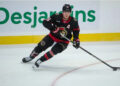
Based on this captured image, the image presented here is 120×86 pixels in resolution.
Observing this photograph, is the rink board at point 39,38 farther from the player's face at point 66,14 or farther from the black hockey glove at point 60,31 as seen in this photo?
the player's face at point 66,14

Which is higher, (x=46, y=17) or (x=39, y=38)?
(x=46, y=17)

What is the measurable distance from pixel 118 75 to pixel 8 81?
129 cm

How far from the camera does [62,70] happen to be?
3.32m

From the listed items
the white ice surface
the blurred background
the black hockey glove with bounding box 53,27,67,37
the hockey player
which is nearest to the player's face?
the hockey player

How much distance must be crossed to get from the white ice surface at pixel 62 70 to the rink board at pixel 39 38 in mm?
114

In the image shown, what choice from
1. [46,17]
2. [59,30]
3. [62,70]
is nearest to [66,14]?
[59,30]

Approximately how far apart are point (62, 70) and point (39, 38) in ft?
5.01

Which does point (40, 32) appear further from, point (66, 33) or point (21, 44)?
point (66, 33)

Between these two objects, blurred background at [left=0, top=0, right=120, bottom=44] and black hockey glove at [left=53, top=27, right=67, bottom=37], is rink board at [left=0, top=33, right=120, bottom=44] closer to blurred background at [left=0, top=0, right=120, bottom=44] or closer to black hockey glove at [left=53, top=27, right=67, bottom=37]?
blurred background at [left=0, top=0, right=120, bottom=44]

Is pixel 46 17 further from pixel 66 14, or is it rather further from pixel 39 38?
pixel 66 14

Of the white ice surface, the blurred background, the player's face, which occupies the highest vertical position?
the player's face

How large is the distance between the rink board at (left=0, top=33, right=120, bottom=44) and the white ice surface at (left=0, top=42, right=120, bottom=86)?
0.11 metres

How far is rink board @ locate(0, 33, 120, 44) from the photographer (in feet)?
15.0

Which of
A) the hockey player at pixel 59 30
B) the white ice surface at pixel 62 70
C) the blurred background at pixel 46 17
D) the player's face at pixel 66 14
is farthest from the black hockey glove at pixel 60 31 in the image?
the blurred background at pixel 46 17
